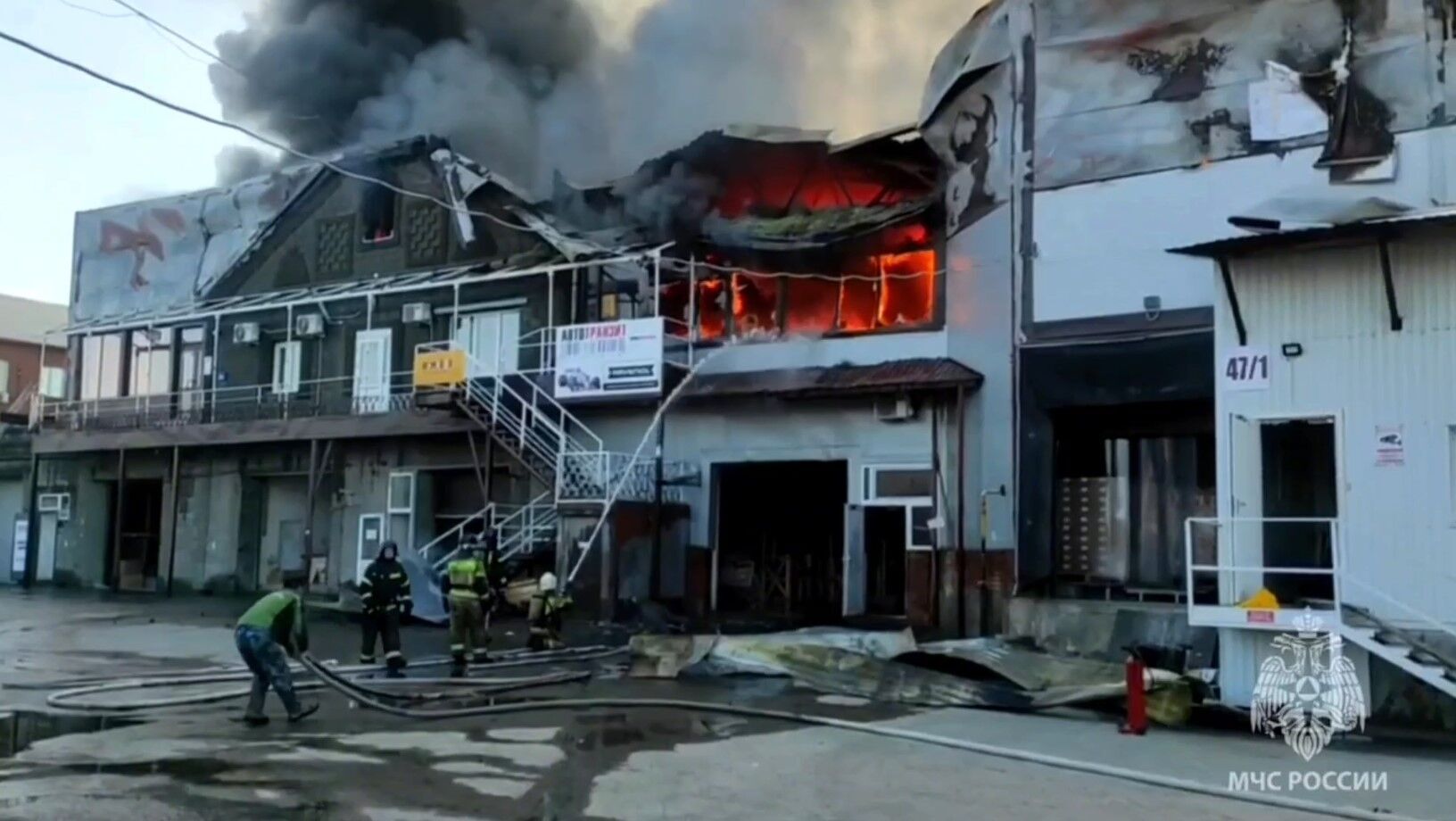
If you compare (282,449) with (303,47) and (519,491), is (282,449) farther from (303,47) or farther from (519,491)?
(303,47)

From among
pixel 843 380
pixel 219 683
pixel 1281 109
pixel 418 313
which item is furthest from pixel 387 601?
pixel 418 313

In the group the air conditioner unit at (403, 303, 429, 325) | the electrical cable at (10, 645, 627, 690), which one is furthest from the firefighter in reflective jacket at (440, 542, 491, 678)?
the air conditioner unit at (403, 303, 429, 325)

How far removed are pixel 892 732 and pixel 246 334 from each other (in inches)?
911

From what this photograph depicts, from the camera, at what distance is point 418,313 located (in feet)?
88.5

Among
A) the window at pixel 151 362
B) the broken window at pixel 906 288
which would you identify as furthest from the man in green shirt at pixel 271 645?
the window at pixel 151 362

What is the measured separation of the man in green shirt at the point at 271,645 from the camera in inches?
419

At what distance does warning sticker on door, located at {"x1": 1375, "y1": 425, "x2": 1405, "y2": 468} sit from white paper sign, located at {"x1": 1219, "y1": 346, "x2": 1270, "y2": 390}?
1.16 meters

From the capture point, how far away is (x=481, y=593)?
50.5 ft

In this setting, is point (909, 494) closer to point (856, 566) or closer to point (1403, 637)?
point (856, 566)

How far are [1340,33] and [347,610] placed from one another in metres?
17.6

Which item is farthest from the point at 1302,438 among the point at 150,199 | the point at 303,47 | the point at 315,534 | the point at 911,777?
the point at 150,199

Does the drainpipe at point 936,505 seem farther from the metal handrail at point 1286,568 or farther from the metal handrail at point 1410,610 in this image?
the metal handrail at point 1410,610

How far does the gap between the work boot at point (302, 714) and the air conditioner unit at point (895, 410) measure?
11783 millimetres

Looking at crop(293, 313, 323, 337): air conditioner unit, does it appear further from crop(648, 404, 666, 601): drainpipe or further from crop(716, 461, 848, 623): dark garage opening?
crop(716, 461, 848, 623): dark garage opening
